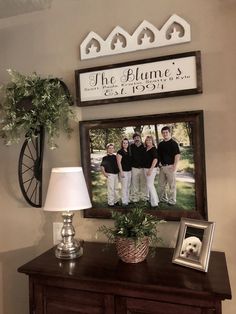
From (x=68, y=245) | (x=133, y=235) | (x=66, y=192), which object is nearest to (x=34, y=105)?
(x=66, y=192)

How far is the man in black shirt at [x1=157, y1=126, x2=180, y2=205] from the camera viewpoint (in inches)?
61.5

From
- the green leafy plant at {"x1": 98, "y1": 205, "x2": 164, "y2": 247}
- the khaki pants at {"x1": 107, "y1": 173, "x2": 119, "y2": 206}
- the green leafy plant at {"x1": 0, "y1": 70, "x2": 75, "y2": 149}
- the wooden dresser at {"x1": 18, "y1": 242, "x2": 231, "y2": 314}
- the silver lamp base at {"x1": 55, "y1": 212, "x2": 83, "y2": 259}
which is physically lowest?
the wooden dresser at {"x1": 18, "y1": 242, "x2": 231, "y2": 314}

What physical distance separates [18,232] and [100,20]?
4.77 feet

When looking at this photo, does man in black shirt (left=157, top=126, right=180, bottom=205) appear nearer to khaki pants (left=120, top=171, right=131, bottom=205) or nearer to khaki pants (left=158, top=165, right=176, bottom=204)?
khaki pants (left=158, top=165, right=176, bottom=204)

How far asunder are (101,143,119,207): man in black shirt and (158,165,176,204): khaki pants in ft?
0.85

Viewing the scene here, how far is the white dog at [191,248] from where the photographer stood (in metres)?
1.31

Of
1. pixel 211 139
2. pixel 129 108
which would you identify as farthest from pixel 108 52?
pixel 211 139

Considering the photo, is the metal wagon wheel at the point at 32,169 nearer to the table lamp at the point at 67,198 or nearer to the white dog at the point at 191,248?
the table lamp at the point at 67,198

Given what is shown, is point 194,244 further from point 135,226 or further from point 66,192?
point 66,192

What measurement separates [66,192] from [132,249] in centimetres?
43

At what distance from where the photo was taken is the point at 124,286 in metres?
1.21

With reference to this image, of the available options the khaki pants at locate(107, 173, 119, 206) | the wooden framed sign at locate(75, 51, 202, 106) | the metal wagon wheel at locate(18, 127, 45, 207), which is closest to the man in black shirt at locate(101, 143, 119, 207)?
the khaki pants at locate(107, 173, 119, 206)

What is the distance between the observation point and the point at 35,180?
1880 millimetres

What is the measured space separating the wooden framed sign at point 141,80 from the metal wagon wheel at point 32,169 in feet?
1.30
